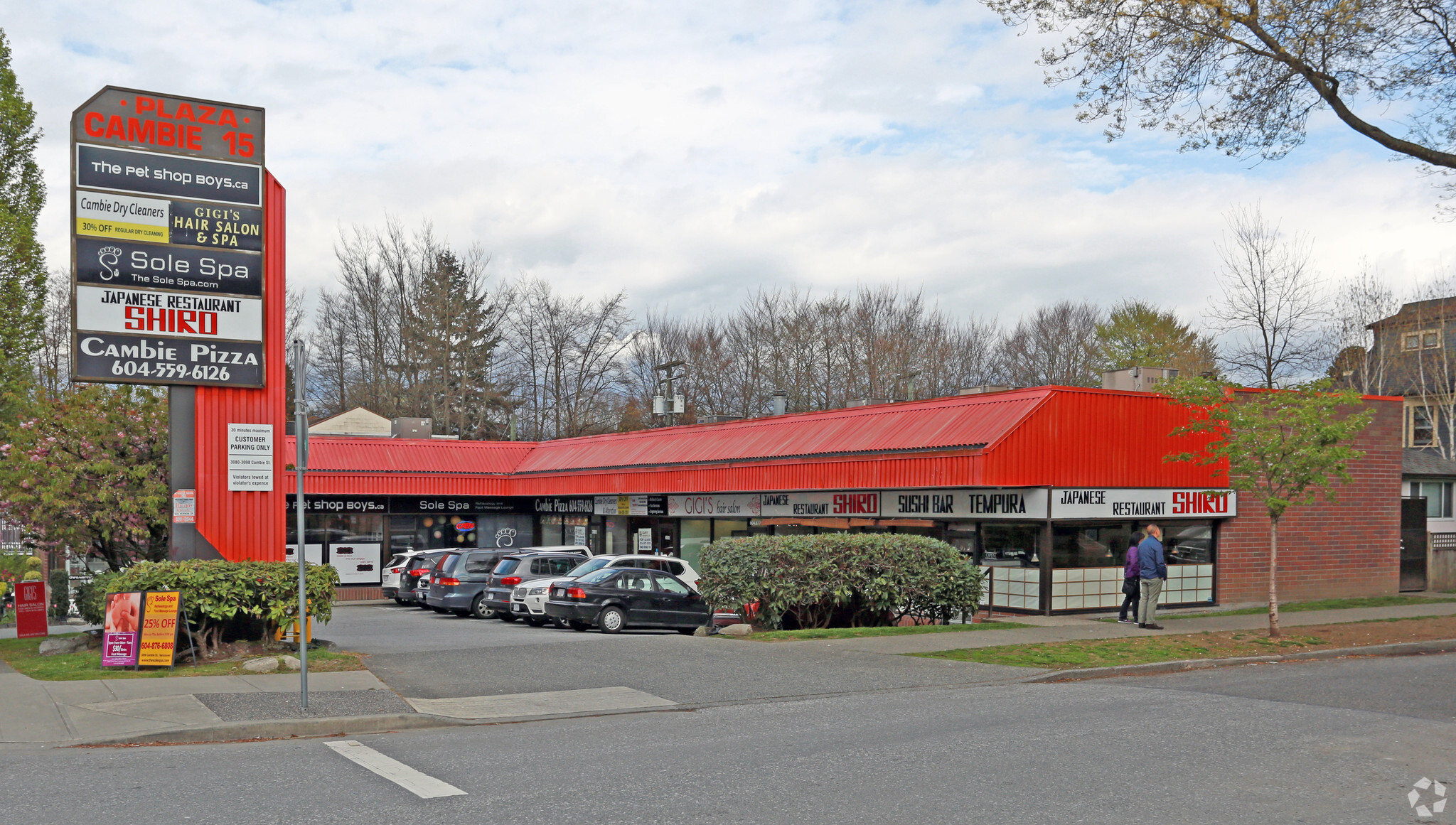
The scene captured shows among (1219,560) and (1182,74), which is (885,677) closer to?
(1182,74)

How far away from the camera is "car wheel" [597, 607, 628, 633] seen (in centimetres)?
2130

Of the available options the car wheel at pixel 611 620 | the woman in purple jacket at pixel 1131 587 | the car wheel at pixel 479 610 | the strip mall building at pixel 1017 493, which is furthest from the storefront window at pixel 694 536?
the woman in purple jacket at pixel 1131 587

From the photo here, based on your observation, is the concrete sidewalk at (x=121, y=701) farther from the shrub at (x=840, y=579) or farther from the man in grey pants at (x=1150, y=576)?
the man in grey pants at (x=1150, y=576)

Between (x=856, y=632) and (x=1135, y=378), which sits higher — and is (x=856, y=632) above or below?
below

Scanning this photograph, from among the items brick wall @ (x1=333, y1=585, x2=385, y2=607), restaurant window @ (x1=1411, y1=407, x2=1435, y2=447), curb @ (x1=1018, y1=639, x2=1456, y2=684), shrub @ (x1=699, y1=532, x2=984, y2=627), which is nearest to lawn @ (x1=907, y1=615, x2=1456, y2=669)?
curb @ (x1=1018, y1=639, x2=1456, y2=684)

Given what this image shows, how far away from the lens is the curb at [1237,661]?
14.1m

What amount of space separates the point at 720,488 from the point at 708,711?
16.8 metres

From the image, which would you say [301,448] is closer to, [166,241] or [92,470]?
[166,241]

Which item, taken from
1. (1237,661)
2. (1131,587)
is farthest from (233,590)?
(1131,587)

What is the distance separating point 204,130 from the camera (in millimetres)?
15680

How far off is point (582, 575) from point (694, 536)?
9003 millimetres

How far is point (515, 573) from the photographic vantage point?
81.9 feet

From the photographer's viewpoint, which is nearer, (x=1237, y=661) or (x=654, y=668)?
(x=654, y=668)

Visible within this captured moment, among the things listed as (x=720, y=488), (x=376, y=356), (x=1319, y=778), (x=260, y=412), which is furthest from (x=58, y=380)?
A: (x=1319, y=778)
